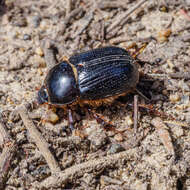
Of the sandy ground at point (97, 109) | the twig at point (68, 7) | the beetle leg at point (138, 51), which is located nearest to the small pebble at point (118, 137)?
the sandy ground at point (97, 109)

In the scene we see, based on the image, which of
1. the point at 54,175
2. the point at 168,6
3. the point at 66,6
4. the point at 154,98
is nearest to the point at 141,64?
the point at 154,98

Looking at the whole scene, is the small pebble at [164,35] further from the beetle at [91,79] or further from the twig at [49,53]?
the twig at [49,53]

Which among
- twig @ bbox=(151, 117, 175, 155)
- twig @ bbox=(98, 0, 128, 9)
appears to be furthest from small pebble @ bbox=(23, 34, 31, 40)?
twig @ bbox=(151, 117, 175, 155)

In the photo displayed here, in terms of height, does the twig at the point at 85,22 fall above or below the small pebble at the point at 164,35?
above

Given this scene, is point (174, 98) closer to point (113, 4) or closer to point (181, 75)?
point (181, 75)

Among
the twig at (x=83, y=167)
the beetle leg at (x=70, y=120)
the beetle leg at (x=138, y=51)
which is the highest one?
the beetle leg at (x=138, y=51)

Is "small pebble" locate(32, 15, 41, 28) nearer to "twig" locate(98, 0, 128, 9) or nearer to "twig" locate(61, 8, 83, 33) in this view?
"twig" locate(61, 8, 83, 33)
